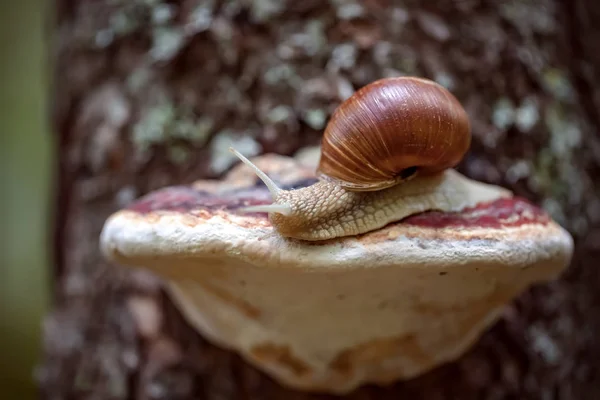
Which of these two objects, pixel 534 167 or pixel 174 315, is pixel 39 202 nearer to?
pixel 174 315

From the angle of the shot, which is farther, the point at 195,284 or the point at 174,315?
the point at 174,315

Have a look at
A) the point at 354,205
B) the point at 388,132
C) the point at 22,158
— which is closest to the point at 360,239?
the point at 354,205

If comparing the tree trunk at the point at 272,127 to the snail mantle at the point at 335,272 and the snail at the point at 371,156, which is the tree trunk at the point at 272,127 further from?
the snail at the point at 371,156

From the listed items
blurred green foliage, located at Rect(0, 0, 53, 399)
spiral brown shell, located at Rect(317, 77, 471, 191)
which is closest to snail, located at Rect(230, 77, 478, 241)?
spiral brown shell, located at Rect(317, 77, 471, 191)

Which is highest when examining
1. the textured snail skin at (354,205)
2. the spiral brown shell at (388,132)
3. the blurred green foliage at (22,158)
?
the spiral brown shell at (388,132)

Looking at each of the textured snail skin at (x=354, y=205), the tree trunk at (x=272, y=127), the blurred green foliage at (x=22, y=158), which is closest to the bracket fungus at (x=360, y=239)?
the textured snail skin at (x=354, y=205)

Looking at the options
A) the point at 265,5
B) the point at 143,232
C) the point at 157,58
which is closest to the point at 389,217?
the point at 143,232
